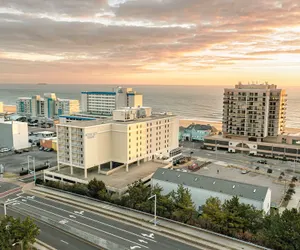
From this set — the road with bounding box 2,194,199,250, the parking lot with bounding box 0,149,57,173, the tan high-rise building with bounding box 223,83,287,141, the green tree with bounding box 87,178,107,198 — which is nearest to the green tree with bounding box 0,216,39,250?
the road with bounding box 2,194,199,250

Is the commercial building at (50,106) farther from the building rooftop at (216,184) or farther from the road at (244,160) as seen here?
the building rooftop at (216,184)

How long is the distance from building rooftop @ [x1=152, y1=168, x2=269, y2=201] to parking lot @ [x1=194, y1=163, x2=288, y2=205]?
13.6 m

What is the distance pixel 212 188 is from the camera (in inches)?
1875

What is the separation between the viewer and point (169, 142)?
262 ft

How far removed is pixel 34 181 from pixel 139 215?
29.3 meters

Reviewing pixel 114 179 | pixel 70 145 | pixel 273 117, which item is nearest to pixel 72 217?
pixel 114 179

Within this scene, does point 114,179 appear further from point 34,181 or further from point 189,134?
point 189,134

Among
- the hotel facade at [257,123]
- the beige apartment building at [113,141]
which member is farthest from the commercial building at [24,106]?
the hotel facade at [257,123]

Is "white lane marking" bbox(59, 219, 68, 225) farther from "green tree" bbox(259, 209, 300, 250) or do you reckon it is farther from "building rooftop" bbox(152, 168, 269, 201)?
"green tree" bbox(259, 209, 300, 250)

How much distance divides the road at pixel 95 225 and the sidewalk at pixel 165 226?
48.2 inches

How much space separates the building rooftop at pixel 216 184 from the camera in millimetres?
44800

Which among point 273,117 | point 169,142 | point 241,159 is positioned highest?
point 273,117

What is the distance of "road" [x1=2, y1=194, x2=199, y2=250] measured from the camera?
36.2 metres

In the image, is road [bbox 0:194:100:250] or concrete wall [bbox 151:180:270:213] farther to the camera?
concrete wall [bbox 151:180:270:213]
